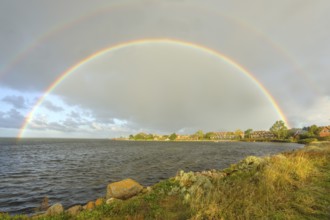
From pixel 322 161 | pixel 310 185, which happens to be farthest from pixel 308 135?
pixel 310 185

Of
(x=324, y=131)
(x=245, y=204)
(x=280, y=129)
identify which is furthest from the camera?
(x=280, y=129)

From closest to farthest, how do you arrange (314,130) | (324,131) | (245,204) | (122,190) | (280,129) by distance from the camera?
(245,204)
(122,190)
(324,131)
(314,130)
(280,129)

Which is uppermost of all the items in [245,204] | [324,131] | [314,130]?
[314,130]

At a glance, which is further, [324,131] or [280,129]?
[280,129]

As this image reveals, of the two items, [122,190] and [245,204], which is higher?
[245,204]

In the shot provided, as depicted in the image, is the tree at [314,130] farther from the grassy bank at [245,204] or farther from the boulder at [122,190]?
the boulder at [122,190]

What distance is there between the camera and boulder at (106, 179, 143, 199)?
13.8 meters

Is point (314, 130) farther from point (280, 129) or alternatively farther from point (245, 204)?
point (245, 204)

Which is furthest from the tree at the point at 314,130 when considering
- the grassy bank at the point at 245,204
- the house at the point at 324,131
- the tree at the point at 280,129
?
the grassy bank at the point at 245,204

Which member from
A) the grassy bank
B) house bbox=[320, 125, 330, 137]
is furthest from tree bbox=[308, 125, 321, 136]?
the grassy bank

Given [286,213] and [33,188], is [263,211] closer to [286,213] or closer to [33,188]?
[286,213]

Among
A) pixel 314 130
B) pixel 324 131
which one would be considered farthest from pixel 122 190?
pixel 324 131

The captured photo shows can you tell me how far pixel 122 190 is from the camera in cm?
1401

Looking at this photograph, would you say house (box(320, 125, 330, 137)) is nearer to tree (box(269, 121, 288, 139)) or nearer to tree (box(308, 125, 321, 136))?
tree (box(308, 125, 321, 136))
